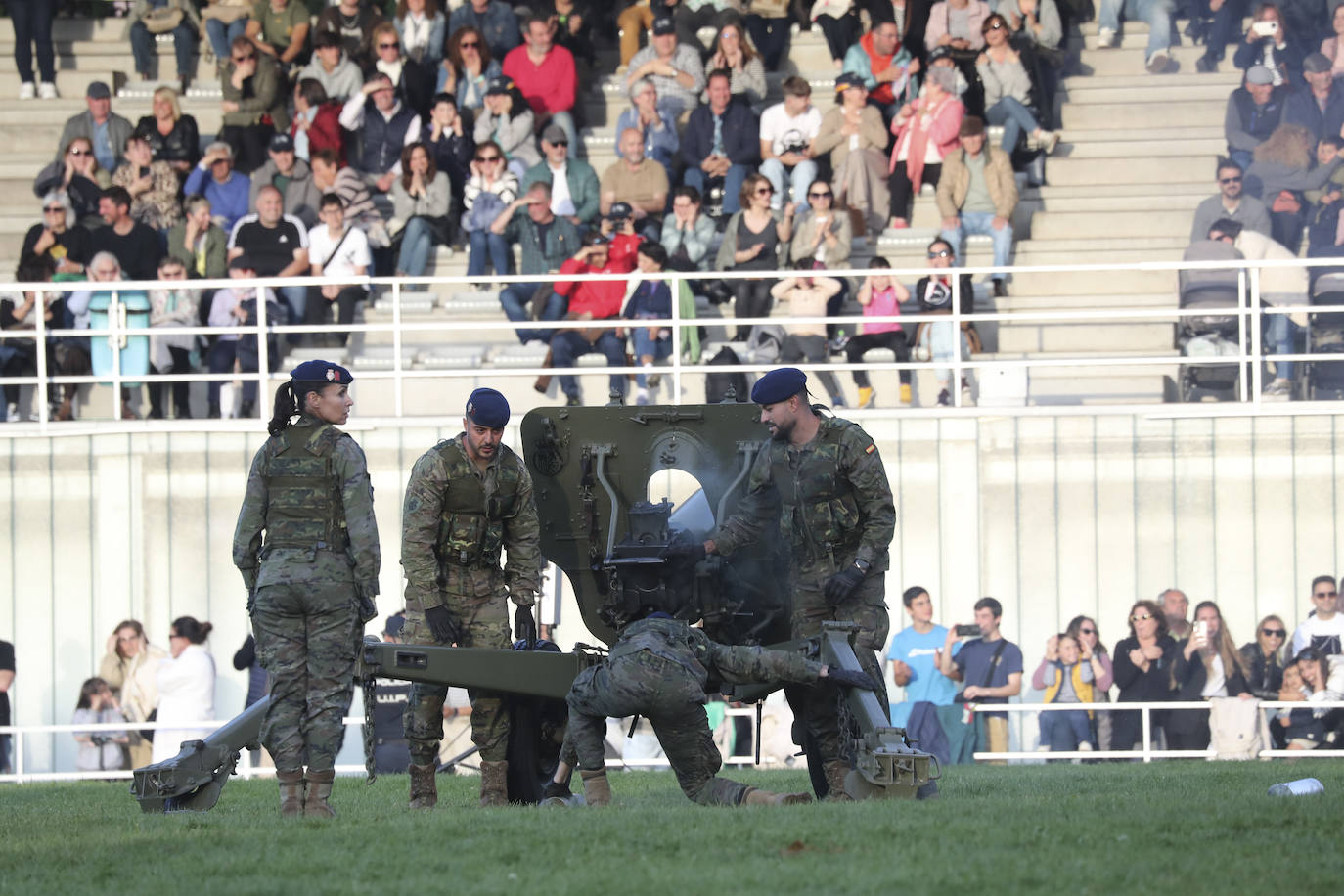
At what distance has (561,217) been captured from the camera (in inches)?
764

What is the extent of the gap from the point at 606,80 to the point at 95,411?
272 inches

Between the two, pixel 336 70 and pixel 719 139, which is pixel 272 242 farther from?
pixel 719 139

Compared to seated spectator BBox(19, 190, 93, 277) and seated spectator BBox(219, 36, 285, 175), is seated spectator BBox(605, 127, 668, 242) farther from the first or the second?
seated spectator BBox(19, 190, 93, 277)

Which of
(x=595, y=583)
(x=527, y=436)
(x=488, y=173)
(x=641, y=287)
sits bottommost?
(x=595, y=583)

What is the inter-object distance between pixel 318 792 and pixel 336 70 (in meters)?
12.8

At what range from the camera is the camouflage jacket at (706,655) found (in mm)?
10078

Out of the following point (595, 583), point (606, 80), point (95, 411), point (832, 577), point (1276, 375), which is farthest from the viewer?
point (606, 80)

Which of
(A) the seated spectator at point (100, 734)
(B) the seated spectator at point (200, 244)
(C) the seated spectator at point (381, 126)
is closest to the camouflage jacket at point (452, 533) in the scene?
(A) the seated spectator at point (100, 734)

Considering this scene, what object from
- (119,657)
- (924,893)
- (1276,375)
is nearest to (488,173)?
(119,657)

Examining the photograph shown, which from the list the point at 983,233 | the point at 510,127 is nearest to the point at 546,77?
the point at 510,127

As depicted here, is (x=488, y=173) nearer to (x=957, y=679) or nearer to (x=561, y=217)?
(x=561, y=217)

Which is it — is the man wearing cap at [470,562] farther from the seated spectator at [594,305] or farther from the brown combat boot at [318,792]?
the seated spectator at [594,305]

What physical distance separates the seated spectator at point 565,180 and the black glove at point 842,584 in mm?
9723

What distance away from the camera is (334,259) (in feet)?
63.3
